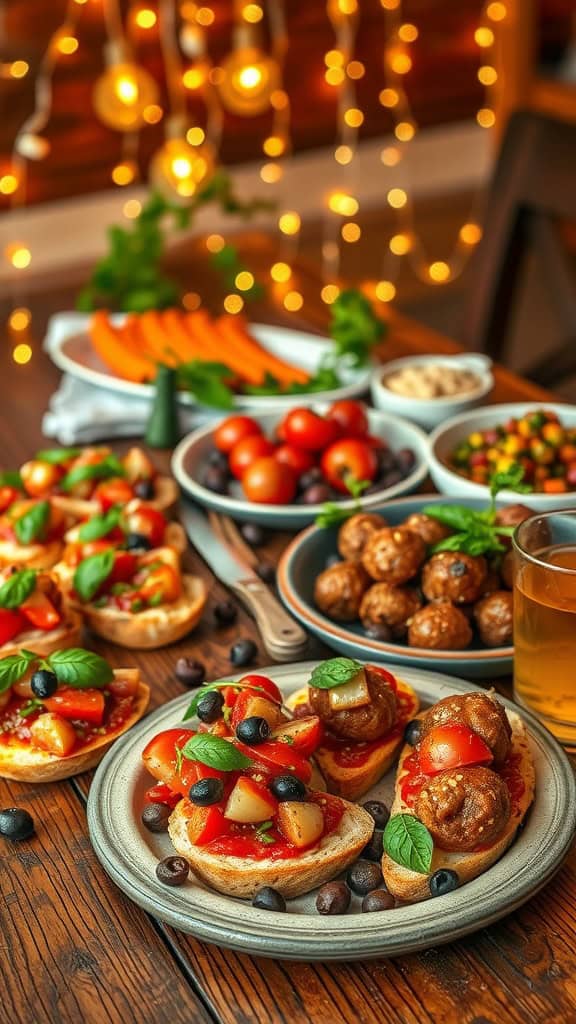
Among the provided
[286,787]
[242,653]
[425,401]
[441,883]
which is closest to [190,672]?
[242,653]

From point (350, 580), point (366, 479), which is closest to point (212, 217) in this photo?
point (366, 479)

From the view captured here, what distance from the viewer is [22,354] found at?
2766mm

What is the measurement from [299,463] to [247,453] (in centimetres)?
9

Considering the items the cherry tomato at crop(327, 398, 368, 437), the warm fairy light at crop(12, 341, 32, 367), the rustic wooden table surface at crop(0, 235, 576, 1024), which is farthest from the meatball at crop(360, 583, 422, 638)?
the warm fairy light at crop(12, 341, 32, 367)

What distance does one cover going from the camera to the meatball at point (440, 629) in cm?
149

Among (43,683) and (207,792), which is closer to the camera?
(207,792)

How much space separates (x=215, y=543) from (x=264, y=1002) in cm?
90

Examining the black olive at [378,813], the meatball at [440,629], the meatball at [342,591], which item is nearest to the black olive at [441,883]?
the black olive at [378,813]

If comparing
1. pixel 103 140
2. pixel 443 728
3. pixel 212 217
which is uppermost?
pixel 443 728

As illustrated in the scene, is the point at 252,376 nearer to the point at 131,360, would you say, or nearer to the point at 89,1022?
the point at 131,360

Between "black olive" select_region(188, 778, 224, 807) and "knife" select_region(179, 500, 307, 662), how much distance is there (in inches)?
16.4

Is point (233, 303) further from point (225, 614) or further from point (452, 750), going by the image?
point (452, 750)

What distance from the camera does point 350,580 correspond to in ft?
5.26

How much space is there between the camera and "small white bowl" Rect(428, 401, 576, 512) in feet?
5.91
